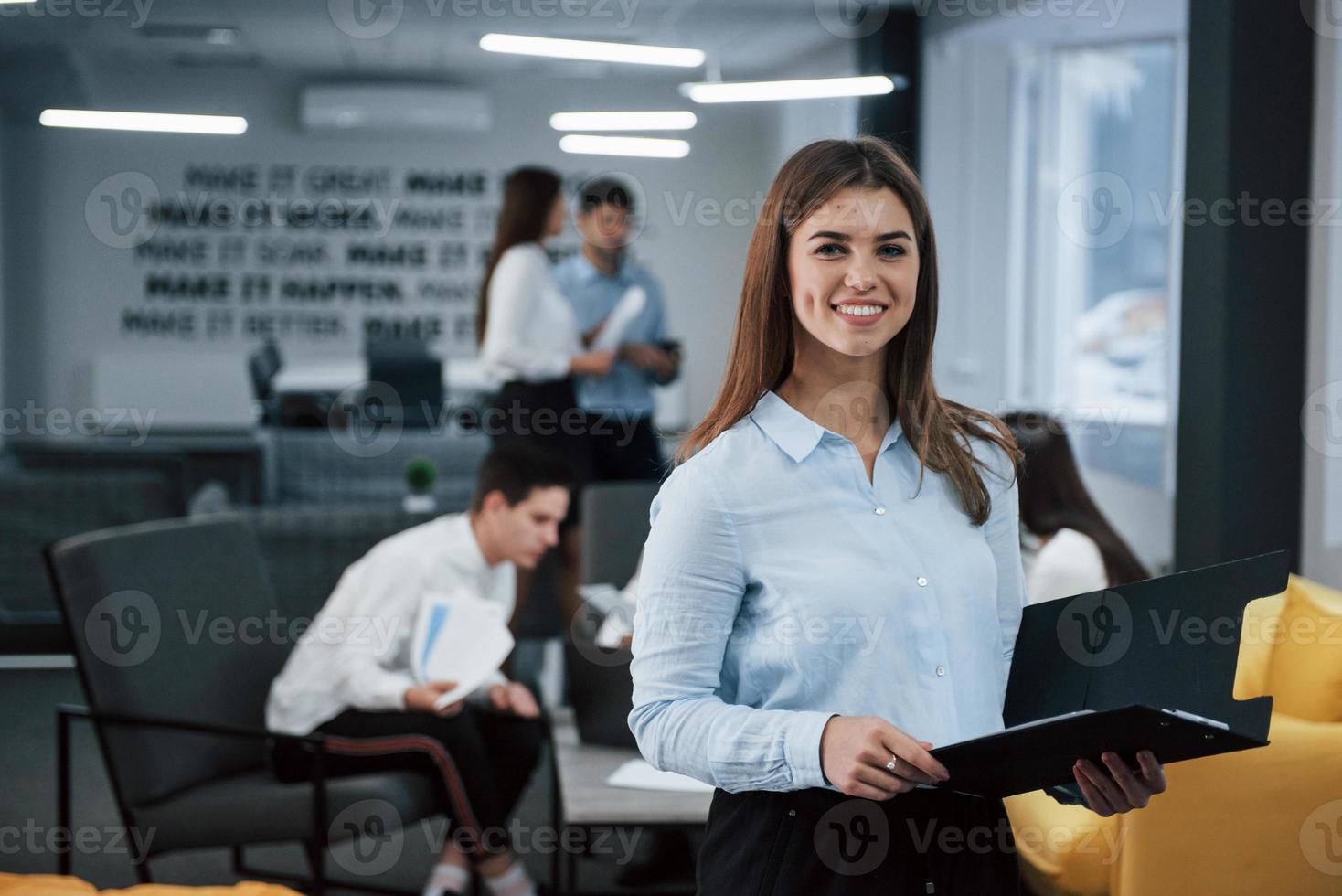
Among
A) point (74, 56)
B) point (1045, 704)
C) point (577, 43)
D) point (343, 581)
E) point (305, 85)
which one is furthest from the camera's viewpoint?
point (305, 85)

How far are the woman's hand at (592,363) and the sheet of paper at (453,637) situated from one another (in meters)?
1.46

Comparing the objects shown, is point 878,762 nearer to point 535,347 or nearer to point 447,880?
point 447,880

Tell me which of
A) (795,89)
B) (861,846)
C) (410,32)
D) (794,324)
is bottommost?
(861,846)

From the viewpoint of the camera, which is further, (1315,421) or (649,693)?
(1315,421)

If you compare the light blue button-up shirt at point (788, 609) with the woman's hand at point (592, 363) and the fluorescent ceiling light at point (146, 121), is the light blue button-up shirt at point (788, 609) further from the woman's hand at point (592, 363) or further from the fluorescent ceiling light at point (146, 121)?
the fluorescent ceiling light at point (146, 121)

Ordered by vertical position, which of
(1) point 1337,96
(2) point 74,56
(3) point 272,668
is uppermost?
(2) point 74,56

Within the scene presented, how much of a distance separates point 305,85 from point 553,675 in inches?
292

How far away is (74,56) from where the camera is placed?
9367 millimetres

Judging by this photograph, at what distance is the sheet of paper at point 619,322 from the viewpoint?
4.40 meters

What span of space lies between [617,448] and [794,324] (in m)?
2.87

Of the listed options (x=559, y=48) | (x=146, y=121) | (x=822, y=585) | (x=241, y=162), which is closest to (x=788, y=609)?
(x=822, y=585)

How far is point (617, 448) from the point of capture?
13.9 feet

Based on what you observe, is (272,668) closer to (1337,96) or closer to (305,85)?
(1337,96)

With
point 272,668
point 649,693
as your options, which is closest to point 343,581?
point 272,668
